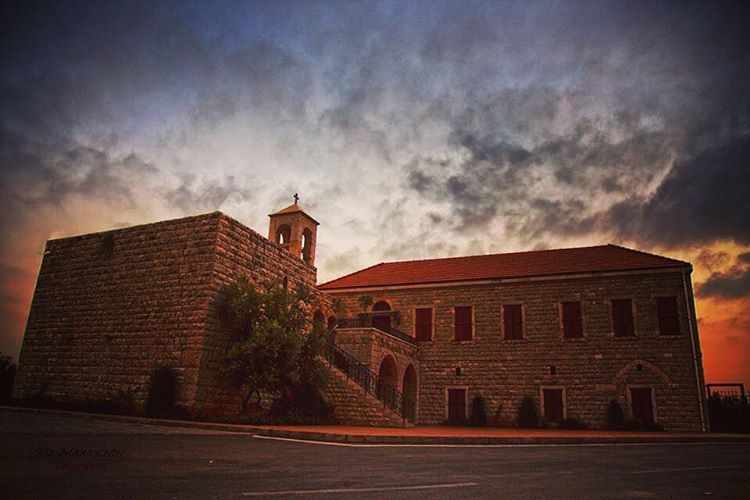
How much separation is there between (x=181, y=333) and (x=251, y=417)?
3094 mm

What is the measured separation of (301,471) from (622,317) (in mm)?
18768

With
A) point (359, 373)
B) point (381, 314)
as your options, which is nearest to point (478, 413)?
point (381, 314)

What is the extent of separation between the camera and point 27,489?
4281mm

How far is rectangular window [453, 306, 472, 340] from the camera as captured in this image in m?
23.5

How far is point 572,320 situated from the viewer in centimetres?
2206

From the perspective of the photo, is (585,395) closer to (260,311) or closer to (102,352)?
(260,311)

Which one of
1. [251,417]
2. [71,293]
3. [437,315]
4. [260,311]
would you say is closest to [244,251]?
[260,311]

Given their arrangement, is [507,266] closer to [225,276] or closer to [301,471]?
[225,276]

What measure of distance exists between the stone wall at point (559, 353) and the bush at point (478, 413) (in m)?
0.35

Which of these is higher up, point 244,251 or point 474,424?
point 244,251

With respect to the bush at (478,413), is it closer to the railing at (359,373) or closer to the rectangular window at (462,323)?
the rectangular window at (462,323)

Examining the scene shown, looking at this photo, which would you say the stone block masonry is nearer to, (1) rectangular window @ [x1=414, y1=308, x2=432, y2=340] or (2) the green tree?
(2) the green tree

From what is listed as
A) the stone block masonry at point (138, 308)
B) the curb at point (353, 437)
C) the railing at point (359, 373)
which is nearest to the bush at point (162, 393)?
the stone block masonry at point (138, 308)

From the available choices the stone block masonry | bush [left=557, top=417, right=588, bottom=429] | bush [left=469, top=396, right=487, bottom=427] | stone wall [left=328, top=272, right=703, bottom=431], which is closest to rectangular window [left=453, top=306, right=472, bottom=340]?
stone wall [left=328, top=272, right=703, bottom=431]
